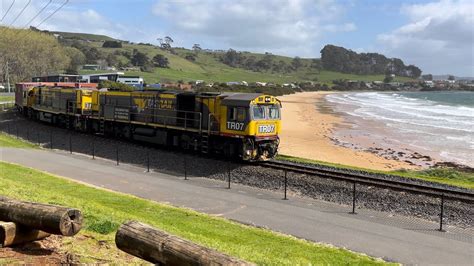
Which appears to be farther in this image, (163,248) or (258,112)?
(258,112)

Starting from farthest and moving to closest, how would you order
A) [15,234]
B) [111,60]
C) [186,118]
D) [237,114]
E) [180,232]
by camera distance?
1. [111,60]
2. [186,118]
3. [237,114]
4. [180,232]
5. [15,234]

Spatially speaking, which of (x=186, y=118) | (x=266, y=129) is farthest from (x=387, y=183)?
(x=186, y=118)

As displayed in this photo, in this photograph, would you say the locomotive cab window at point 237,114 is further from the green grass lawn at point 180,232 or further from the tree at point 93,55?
the tree at point 93,55

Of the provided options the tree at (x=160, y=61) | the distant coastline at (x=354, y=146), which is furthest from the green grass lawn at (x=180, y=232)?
the tree at (x=160, y=61)

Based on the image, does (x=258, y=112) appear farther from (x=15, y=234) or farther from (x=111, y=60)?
(x=111, y=60)

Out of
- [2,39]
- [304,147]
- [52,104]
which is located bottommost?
[304,147]

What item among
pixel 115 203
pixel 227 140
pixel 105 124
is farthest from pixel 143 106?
pixel 115 203

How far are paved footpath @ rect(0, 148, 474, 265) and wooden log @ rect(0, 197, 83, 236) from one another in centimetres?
728

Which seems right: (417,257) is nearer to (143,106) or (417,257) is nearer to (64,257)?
(64,257)

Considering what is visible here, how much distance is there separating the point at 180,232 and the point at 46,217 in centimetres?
400

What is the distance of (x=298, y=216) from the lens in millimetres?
15250

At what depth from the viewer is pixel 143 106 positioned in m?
31.6

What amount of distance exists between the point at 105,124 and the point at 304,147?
16.1 metres

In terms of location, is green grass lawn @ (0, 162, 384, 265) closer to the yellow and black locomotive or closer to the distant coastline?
the yellow and black locomotive
